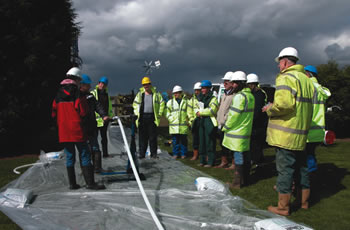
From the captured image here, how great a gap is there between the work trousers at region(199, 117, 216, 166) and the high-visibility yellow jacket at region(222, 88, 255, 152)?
6.26 feet

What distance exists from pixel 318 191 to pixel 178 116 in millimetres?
4360

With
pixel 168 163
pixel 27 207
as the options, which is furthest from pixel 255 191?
pixel 27 207

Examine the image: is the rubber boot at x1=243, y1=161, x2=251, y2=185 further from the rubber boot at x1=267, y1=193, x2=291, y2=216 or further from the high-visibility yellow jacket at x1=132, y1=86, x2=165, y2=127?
the high-visibility yellow jacket at x1=132, y1=86, x2=165, y2=127

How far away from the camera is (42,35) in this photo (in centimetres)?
941

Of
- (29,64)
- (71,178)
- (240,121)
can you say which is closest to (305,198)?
(240,121)

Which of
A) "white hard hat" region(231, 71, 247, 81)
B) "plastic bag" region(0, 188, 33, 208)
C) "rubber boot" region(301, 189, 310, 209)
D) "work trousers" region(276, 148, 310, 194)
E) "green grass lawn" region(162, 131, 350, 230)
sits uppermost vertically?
"white hard hat" region(231, 71, 247, 81)

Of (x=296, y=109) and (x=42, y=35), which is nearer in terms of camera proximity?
(x=296, y=109)

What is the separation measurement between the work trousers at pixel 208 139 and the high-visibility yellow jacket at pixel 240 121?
191cm

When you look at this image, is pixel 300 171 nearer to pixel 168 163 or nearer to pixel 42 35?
pixel 168 163

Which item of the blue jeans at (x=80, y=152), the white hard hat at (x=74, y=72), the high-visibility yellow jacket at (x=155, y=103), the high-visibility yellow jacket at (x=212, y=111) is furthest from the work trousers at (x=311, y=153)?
the high-visibility yellow jacket at (x=155, y=103)

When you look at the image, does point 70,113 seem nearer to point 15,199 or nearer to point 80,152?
point 80,152

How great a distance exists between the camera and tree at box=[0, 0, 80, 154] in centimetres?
885

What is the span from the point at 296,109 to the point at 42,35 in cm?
895

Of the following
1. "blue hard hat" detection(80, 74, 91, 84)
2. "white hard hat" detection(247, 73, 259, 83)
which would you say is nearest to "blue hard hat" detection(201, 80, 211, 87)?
"white hard hat" detection(247, 73, 259, 83)
